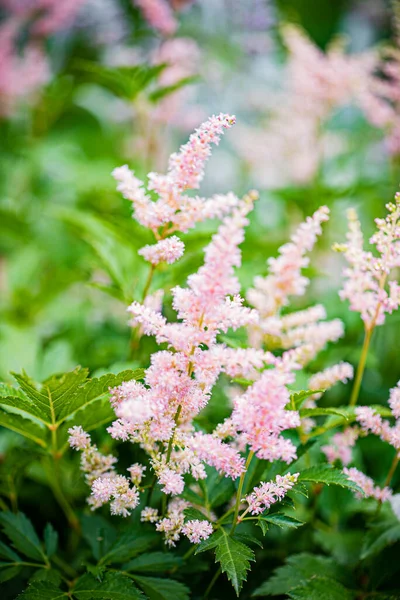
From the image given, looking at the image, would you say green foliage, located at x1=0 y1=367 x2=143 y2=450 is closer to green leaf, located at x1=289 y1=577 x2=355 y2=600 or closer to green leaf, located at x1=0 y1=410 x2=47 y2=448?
green leaf, located at x1=0 y1=410 x2=47 y2=448

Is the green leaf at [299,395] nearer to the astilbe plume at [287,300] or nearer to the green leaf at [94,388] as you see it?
the astilbe plume at [287,300]

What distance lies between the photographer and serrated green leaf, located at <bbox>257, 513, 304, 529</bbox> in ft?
2.31

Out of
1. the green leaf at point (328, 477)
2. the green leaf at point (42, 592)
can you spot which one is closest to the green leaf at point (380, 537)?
→ the green leaf at point (328, 477)

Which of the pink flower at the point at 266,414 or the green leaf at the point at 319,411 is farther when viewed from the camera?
the green leaf at the point at 319,411

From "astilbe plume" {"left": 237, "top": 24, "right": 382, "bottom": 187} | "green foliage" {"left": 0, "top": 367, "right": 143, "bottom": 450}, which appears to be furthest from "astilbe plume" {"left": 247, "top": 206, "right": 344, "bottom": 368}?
"astilbe plume" {"left": 237, "top": 24, "right": 382, "bottom": 187}

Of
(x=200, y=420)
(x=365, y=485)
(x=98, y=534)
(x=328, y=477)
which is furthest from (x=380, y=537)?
(x=98, y=534)

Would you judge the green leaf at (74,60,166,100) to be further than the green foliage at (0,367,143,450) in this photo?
Yes

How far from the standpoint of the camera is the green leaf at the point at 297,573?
2.87ft

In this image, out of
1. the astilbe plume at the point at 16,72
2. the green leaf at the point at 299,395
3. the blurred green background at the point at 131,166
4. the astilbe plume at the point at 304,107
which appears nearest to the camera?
the green leaf at the point at 299,395

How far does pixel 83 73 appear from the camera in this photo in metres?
2.84

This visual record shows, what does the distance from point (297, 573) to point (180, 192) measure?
65 centimetres

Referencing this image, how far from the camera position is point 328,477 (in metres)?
0.75

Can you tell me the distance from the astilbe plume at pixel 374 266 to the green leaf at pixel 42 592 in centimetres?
60

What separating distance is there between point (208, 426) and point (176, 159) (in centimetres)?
44
